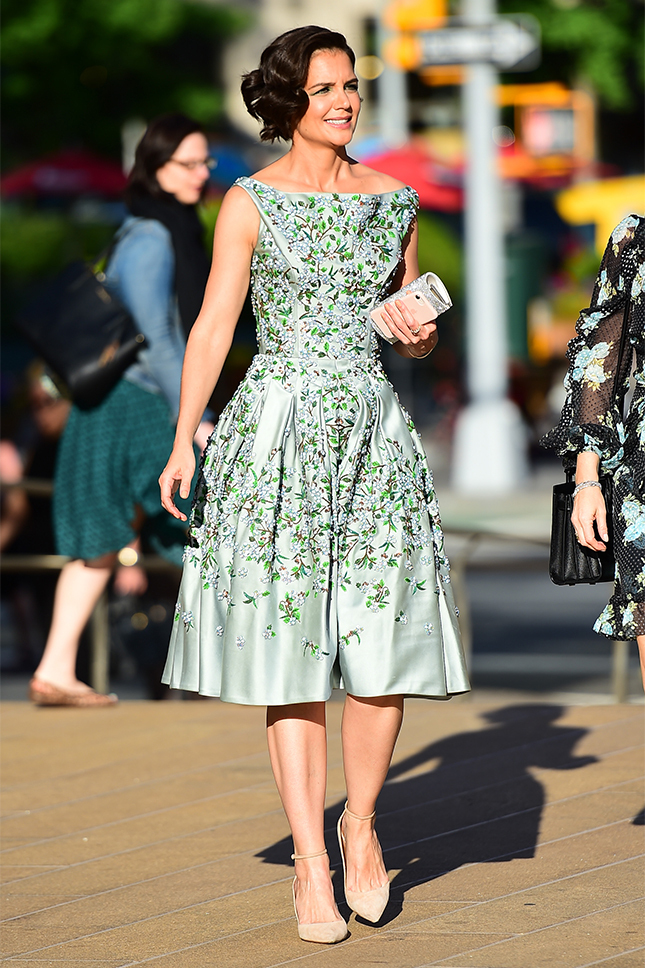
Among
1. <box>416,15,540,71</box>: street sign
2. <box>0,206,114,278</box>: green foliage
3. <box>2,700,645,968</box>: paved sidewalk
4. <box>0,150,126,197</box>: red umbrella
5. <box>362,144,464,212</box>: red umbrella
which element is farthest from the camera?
<box>0,206,114,278</box>: green foliage

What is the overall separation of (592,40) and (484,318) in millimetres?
22258

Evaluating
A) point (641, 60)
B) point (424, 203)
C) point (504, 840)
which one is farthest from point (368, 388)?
point (641, 60)

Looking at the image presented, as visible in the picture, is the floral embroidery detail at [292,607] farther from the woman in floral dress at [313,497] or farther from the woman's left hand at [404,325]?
the woman's left hand at [404,325]

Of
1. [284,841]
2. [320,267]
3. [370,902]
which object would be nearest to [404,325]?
[320,267]

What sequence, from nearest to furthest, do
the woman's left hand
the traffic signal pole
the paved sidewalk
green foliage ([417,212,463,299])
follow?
the paved sidewalk
the woman's left hand
the traffic signal pole
green foliage ([417,212,463,299])

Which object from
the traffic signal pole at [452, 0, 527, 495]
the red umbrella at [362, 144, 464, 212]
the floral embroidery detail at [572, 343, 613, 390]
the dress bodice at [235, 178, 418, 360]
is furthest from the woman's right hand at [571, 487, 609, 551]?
the traffic signal pole at [452, 0, 527, 495]

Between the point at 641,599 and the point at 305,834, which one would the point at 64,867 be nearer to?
the point at 305,834

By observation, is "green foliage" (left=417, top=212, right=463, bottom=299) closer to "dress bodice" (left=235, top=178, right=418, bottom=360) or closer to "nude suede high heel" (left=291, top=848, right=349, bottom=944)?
"dress bodice" (left=235, top=178, right=418, bottom=360)

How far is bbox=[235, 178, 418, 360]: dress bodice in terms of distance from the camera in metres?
3.65

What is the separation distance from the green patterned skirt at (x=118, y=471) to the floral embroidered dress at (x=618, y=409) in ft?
8.06

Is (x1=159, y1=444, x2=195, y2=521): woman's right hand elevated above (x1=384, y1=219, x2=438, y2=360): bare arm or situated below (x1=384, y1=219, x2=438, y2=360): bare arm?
below

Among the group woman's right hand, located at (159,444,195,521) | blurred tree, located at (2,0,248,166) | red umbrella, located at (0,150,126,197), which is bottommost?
woman's right hand, located at (159,444,195,521)

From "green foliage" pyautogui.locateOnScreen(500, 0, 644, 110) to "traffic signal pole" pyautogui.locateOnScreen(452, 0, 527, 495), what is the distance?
20.4 meters

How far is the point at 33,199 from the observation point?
29.1 m
